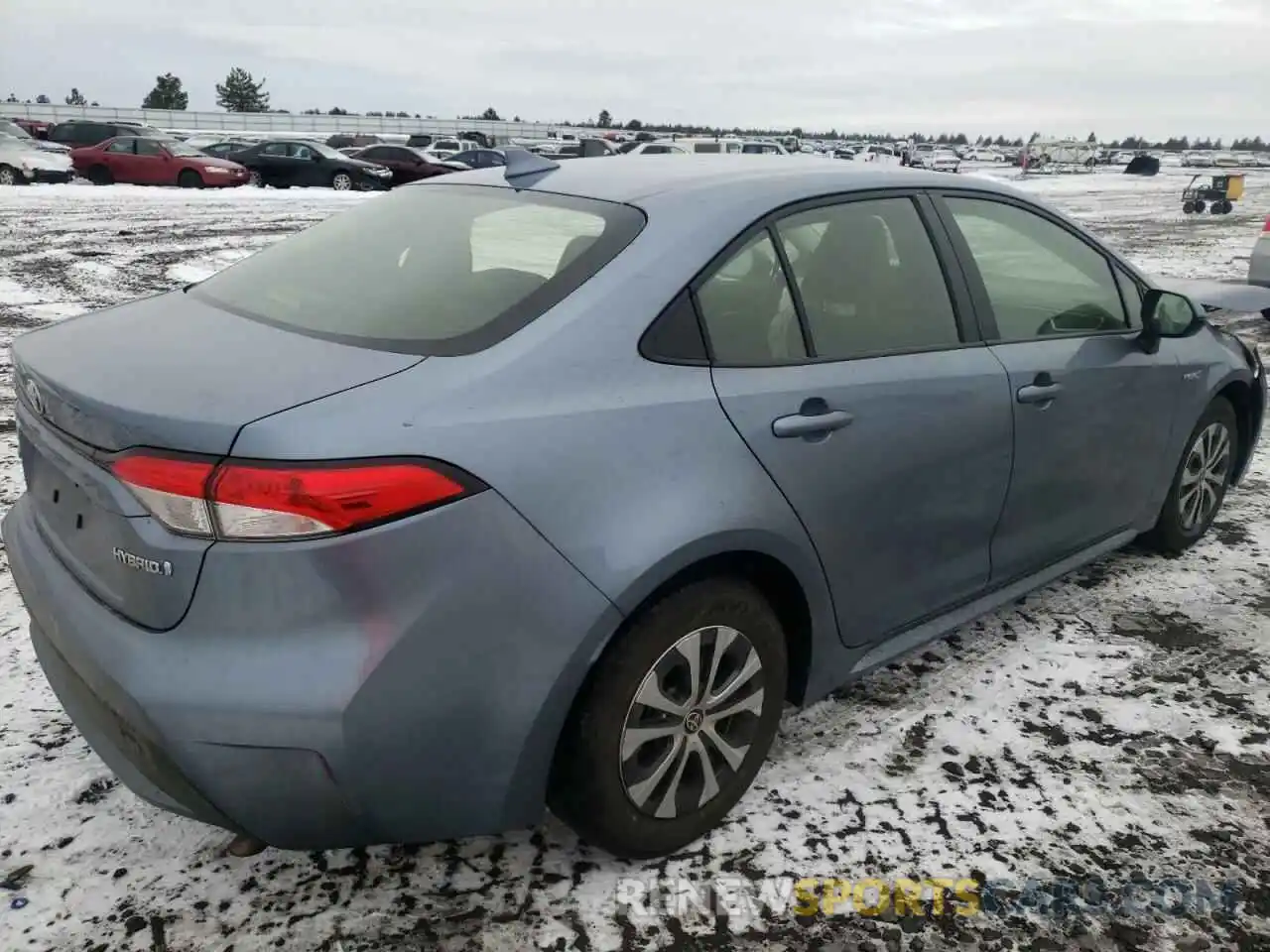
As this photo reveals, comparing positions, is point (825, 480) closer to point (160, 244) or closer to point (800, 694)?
point (800, 694)

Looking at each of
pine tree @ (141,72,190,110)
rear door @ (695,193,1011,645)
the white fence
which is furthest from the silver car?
pine tree @ (141,72,190,110)

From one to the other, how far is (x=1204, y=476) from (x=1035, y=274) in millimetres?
1493

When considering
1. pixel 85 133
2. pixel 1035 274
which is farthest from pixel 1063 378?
pixel 85 133

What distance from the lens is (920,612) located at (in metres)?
2.94

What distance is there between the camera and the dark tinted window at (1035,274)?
124 inches

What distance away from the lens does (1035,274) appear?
3439 millimetres

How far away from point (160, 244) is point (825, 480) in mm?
12753

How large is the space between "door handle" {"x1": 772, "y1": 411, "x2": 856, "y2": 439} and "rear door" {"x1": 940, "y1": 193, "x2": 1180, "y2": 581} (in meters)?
0.82

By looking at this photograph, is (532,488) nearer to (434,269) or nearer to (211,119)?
(434,269)

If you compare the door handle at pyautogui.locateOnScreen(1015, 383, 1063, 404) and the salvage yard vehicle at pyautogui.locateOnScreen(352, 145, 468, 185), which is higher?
the salvage yard vehicle at pyautogui.locateOnScreen(352, 145, 468, 185)

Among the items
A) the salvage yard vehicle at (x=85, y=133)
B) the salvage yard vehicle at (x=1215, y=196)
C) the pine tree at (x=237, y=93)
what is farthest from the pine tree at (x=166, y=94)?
the salvage yard vehicle at (x=1215, y=196)

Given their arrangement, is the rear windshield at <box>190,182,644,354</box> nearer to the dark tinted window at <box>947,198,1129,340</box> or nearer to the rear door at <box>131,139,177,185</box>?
the dark tinted window at <box>947,198,1129,340</box>

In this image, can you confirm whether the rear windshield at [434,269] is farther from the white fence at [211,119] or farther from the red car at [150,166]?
the white fence at [211,119]

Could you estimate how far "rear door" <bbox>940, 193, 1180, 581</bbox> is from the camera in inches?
123
